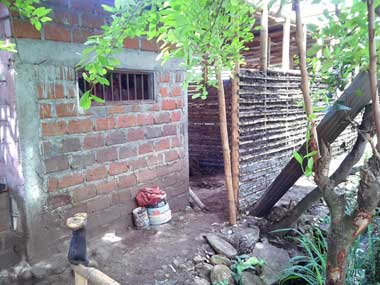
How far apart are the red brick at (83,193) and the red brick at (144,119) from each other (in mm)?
762

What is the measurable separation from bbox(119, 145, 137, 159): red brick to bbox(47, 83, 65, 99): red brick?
0.75 meters

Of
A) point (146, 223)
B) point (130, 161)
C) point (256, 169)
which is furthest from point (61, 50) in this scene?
point (256, 169)

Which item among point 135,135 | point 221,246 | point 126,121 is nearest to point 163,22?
point 126,121

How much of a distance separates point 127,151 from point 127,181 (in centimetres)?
29

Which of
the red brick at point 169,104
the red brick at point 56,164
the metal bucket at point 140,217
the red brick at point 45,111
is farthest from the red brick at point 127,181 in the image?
the red brick at point 45,111

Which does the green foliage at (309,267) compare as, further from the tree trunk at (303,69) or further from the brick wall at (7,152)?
the brick wall at (7,152)

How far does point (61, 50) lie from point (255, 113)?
2.26m

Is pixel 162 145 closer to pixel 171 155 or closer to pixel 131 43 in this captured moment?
pixel 171 155

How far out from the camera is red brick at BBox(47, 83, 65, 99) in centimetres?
242

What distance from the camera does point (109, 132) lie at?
288 centimetres

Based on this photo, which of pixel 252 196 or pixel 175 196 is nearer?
pixel 175 196

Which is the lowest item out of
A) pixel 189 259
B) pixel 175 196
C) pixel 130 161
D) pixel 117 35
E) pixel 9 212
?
pixel 189 259

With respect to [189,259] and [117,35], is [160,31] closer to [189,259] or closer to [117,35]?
[117,35]

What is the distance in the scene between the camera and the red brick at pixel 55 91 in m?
2.42
